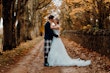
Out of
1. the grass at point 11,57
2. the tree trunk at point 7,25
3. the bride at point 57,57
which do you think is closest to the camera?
the bride at point 57,57

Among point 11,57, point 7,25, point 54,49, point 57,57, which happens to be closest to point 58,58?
point 57,57

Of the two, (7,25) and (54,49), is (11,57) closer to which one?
(54,49)

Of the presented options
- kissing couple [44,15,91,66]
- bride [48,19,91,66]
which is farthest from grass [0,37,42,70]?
bride [48,19,91,66]

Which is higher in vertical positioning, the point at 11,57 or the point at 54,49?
the point at 54,49

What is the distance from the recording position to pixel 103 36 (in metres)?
18.6

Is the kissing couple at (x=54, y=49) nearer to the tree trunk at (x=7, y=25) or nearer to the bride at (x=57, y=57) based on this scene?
the bride at (x=57, y=57)

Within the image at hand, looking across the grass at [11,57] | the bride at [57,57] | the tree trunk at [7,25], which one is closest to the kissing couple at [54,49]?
the bride at [57,57]

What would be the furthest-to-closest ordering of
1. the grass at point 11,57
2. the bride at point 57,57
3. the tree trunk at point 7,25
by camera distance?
the tree trunk at point 7,25 < the grass at point 11,57 < the bride at point 57,57

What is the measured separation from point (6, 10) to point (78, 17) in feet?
42.0

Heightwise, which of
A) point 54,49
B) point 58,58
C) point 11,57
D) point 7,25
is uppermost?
point 7,25

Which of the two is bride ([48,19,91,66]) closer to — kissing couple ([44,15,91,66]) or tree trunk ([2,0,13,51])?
kissing couple ([44,15,91,66])

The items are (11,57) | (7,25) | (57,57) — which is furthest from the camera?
(7,25)

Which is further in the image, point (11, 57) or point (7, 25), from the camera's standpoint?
point (7, 25)

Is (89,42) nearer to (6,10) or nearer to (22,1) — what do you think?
(6,10)
